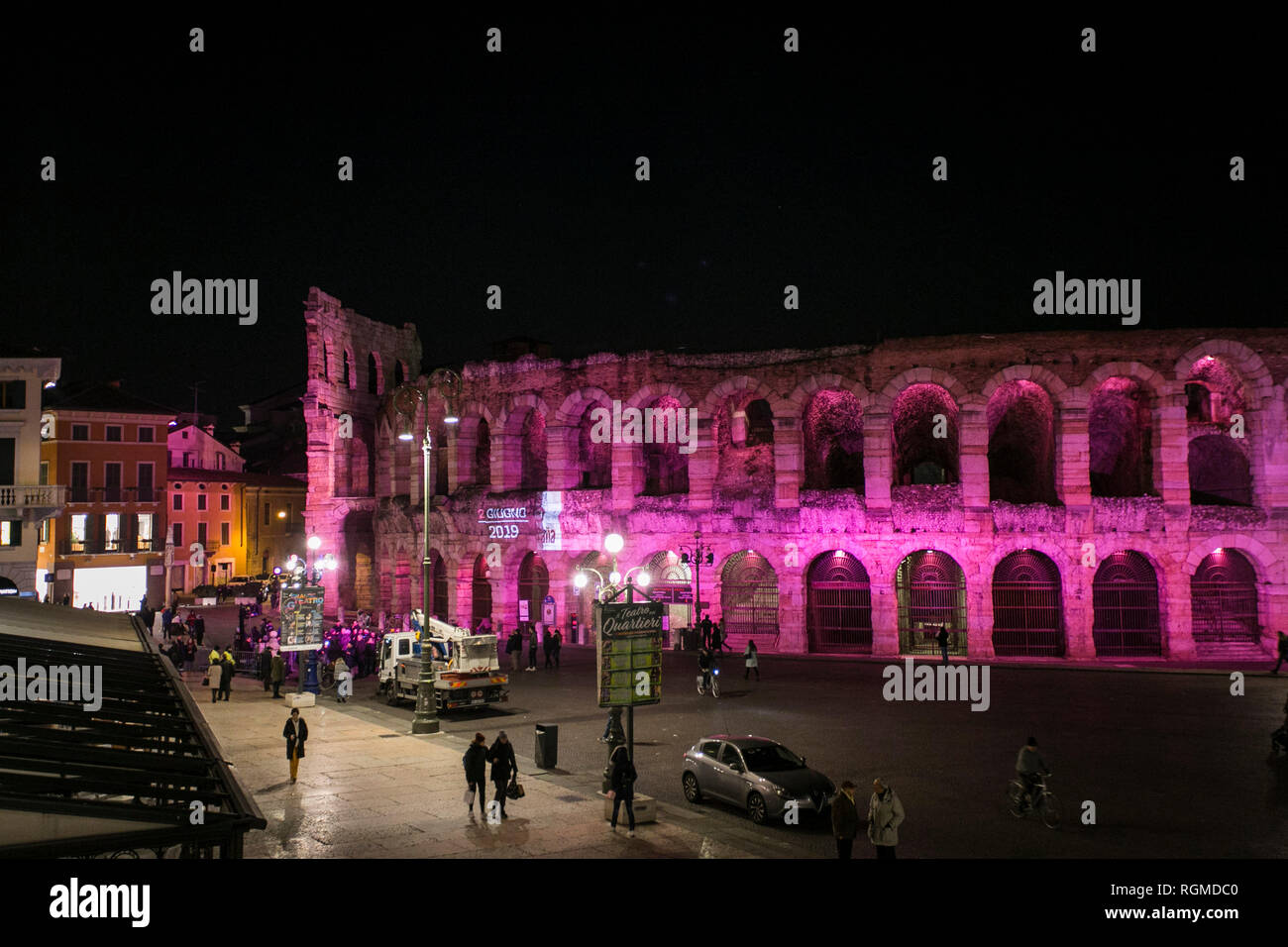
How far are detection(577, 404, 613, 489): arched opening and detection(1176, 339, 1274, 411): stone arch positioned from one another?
74.9 feet

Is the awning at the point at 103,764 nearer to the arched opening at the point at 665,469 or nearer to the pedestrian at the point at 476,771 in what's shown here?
the pedestrian at the point at 476,771

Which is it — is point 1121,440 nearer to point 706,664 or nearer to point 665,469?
point 665,469

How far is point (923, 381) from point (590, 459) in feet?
51.5

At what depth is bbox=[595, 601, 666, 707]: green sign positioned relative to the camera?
16.6 m

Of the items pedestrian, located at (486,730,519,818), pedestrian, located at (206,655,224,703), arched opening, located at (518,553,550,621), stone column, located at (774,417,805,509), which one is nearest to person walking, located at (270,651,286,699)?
pedestrian, located at (206,655,224,703)

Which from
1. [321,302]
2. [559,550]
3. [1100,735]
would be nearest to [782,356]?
[559,550]

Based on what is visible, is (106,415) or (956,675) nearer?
(956,675)

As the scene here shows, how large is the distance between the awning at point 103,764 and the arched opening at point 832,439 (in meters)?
28.7

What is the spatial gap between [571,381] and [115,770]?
32.3 meters

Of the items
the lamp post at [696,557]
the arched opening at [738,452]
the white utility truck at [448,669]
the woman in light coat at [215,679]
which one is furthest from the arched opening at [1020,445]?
the woman in light coat at [215,679]

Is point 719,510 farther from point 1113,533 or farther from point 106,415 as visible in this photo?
point 106,415
